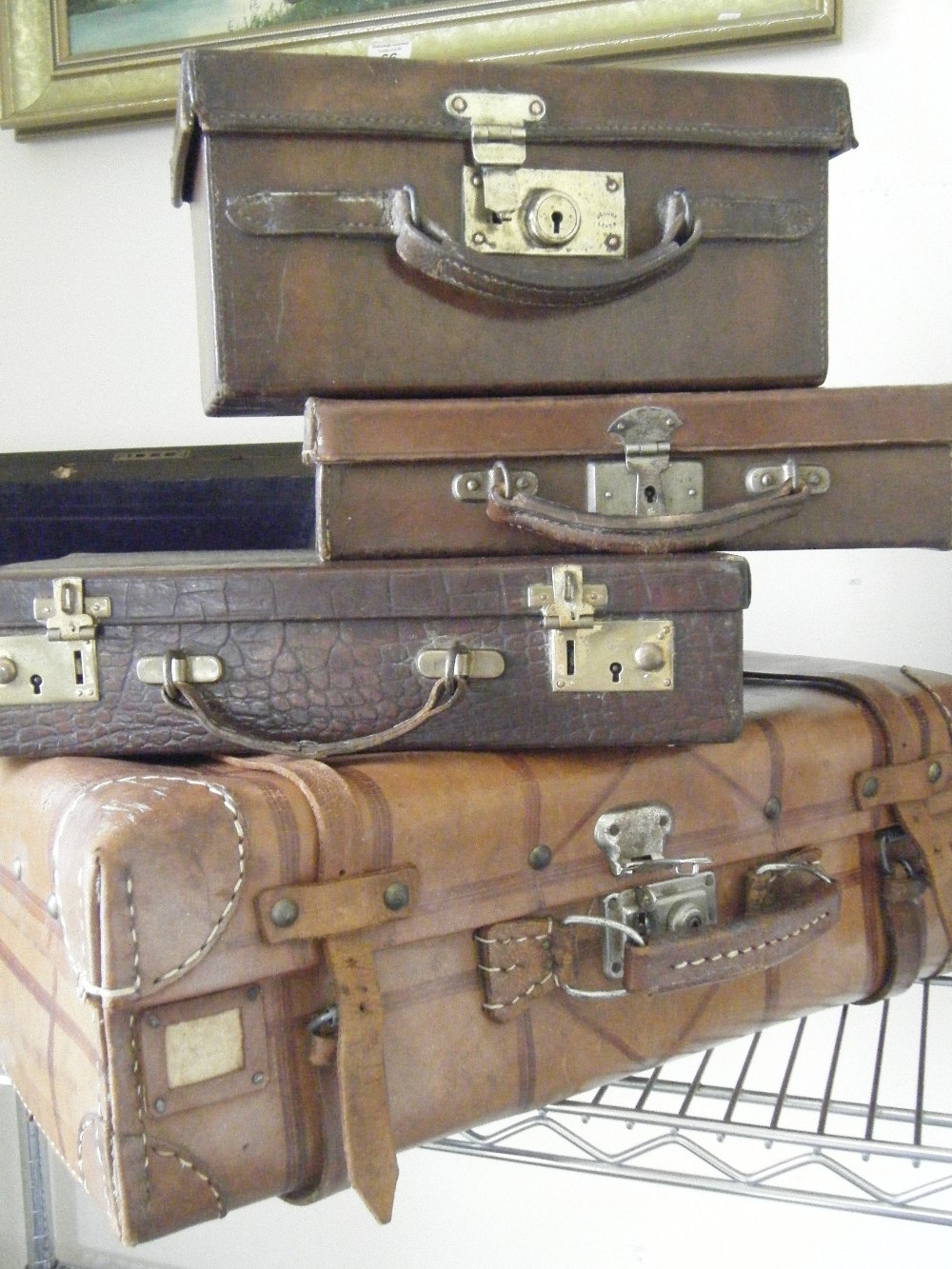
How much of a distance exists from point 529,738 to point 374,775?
10cm

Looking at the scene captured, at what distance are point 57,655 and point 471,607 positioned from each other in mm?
248

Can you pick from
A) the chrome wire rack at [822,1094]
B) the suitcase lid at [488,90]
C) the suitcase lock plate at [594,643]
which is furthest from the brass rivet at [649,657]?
Answer: the chrome wire rack at [822,1094]

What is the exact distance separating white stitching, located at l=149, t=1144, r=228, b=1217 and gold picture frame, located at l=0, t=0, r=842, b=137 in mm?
1016

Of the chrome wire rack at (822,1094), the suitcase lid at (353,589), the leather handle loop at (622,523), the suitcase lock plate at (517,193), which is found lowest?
the chrome wire rack at (822,1094)

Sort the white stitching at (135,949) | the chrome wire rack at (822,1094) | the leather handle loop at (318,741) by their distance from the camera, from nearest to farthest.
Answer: the white stitching at (135,949) → the leather handle loop at (318,741) → the chrome wire rack at (822,1094)

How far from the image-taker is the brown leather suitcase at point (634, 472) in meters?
0.72

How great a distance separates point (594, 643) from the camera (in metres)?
0.73

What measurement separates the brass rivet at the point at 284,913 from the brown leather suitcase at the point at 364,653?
4.2 inches

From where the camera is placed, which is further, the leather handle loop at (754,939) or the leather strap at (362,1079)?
the leather handle loop at (754,939)

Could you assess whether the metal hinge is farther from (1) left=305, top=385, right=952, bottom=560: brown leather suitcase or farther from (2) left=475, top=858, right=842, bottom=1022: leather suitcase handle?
(2) left=475, top=858, right=842, bottom=1022: leather suitcase handle

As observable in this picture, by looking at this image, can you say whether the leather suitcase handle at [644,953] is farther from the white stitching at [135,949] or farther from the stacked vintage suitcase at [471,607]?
the white stitching at [135,949]

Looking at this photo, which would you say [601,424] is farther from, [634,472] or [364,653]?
[364,653]

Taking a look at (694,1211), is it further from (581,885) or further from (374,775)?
(374,775)

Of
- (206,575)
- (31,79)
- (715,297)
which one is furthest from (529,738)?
(31,79)
